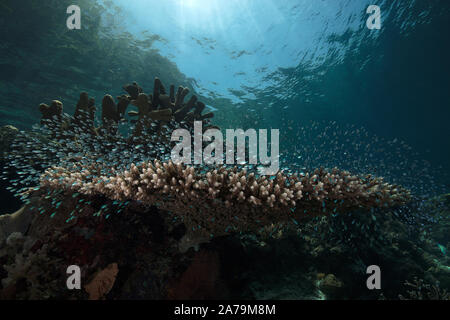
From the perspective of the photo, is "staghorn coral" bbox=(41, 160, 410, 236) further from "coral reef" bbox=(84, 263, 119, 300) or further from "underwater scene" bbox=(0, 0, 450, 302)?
"coral reef" bbox=(84, 263, 119, 300)

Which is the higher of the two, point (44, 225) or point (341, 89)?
point (341, 89)

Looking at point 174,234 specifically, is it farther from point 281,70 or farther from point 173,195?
point 281,70

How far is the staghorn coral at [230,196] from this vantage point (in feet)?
9.57

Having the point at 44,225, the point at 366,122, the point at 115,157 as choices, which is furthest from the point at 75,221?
the point at 366,122

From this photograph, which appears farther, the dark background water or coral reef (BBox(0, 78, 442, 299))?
the dark background water

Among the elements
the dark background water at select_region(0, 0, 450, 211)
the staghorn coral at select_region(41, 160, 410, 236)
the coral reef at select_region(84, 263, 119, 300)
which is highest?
the dark background water at select_region(0, 0, 450, 211)

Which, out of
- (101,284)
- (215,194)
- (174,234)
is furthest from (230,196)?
(101,284)

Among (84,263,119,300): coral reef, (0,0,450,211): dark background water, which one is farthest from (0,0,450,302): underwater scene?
(0,0,450,211): dark background water

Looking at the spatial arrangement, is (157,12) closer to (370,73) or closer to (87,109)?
(87,109)

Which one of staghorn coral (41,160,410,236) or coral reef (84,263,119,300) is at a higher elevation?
staghorn coral (41,160,410,236)

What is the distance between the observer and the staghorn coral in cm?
292

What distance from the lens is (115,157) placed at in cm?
512

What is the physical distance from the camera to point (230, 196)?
2.90m
